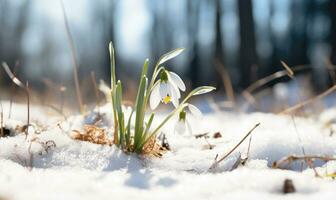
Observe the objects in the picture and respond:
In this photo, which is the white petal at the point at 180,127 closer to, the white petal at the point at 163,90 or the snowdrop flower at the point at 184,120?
the snowdrop flower at the point at 184,120

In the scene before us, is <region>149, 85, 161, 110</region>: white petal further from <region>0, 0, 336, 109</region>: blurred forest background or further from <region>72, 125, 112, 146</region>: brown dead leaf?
<region>0, 0, 336, 109</region>: blurred forest background

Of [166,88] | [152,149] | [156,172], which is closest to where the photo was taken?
[156,172]

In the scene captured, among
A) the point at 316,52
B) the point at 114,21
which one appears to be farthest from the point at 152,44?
the point at 316,52

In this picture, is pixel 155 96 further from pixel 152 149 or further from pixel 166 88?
pixel 152 149

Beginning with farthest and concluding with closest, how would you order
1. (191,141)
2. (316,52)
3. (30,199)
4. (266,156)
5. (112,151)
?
(316,52) < (191,141) < (266,156) < (112,151) < (30,199)

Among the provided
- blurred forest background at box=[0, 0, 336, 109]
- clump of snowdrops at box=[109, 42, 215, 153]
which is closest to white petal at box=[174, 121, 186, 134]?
clump of snowdrops at box=[109, 42, 215, 153]

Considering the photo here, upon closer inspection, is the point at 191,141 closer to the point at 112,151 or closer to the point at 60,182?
the point at 112,151

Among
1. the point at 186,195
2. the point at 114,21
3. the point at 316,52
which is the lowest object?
the point at 186,195

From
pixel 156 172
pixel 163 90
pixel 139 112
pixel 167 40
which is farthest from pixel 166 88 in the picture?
pixel 167 40
